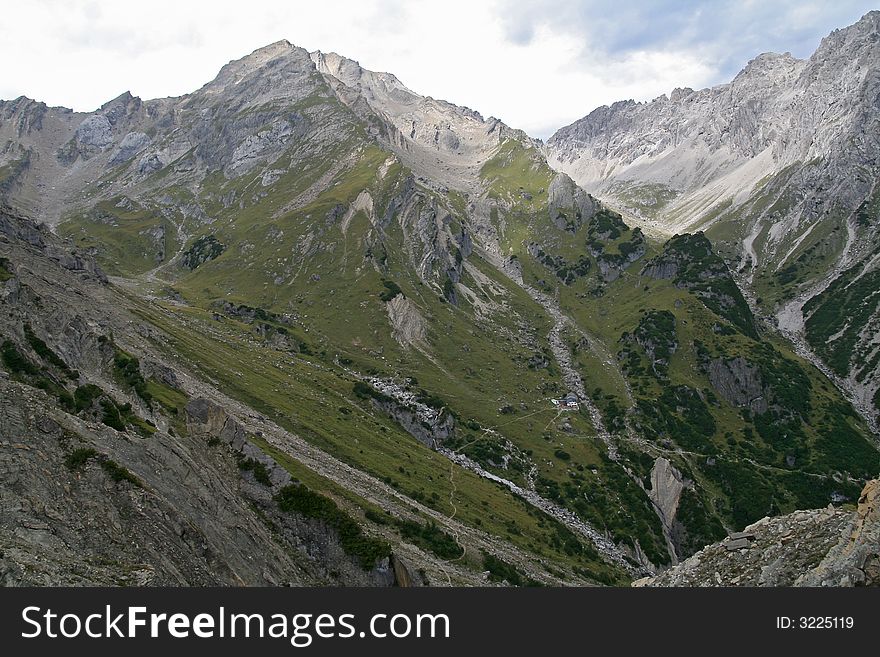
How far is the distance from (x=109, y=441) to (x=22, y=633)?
20486mm

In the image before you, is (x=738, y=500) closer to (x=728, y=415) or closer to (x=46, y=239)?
(x=728, y=415)

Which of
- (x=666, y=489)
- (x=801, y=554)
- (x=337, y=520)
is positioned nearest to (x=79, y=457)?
(x=337, y=520)

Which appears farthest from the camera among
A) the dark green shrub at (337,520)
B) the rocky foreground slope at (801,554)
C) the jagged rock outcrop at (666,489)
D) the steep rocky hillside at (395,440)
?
the jagged rock outcrop at (666,489)

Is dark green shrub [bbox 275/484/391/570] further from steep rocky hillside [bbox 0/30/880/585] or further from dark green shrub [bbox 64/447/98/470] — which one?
dark green shrub [bbox 64/447/98/470]

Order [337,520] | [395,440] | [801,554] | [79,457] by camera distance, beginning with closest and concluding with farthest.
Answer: [79,457] < [801,554] < [337,520] < [395,440]

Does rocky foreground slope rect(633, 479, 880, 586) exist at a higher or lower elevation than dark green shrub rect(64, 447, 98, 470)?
lower

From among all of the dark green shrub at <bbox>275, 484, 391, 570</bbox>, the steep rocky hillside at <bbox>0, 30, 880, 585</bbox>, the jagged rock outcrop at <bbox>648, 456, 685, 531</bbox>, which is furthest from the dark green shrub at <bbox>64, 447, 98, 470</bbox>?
the jagged rock outcrop at <bbox>648, 456, 685, 531</bbox>

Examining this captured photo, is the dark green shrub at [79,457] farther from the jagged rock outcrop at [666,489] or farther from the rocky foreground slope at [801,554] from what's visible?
the jagged rock outcrop at [666,489]

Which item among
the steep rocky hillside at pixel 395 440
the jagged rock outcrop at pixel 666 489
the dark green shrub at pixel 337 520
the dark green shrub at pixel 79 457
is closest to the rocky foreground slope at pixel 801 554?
the dark green shrub at pixel 337 520

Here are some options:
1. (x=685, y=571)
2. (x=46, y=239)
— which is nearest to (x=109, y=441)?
(x=685, y=571)

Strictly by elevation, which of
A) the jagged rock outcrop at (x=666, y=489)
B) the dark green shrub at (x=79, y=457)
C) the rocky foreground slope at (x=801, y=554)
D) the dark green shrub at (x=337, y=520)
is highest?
the jagged rock outcrop at (x=666, y=489)

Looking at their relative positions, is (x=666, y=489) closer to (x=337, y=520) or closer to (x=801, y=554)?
(x=801, y=554)

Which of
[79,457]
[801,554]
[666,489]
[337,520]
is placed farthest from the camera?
[666,489]

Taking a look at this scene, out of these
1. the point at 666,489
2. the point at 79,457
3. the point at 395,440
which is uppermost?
the point at 395,440
